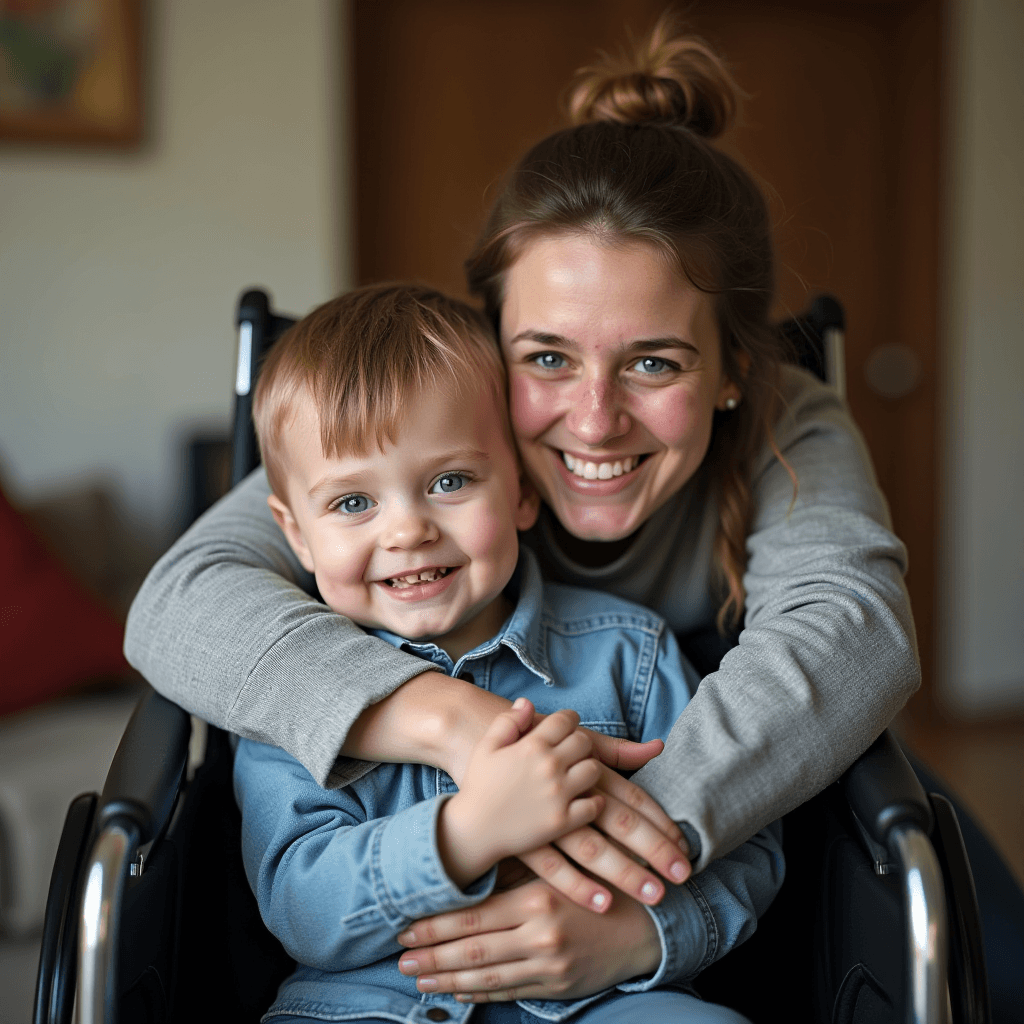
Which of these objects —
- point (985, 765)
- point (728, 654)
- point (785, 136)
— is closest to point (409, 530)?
point (728, 654)

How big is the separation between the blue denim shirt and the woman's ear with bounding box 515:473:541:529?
0.07 m

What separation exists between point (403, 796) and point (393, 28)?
2.69 m

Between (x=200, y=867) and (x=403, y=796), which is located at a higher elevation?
(x=403, y=796)

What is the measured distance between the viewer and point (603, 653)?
1108mm

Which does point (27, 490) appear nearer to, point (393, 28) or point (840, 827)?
point (393, 28)

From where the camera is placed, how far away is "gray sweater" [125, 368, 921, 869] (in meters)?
0.90

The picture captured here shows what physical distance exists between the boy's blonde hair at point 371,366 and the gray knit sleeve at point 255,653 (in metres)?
0.12

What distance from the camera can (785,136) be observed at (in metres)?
3.38

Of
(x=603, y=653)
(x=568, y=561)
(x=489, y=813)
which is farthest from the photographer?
(x=568, y=561)

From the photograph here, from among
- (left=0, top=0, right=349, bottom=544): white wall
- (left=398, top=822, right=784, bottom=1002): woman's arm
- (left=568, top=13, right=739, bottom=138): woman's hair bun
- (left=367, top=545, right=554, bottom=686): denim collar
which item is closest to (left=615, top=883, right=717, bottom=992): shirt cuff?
(left=398, top=822, right=784, bottom=1002): woman's arm

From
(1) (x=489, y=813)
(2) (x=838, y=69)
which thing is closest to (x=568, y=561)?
(1) (x=489, y=813)

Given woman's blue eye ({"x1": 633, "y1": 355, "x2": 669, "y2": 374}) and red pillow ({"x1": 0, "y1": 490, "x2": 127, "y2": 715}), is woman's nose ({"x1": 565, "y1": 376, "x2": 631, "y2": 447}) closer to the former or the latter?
woman's blue eye ({"x1": 633, "y1": 355, "x2": 669, "y2": 374})

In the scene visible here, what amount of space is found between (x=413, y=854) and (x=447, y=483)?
0.35 metres

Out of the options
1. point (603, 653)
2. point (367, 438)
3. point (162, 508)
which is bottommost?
point (162, 508)
